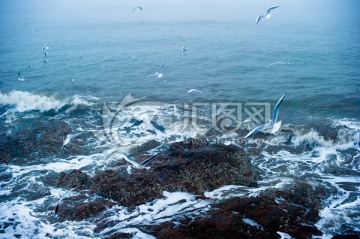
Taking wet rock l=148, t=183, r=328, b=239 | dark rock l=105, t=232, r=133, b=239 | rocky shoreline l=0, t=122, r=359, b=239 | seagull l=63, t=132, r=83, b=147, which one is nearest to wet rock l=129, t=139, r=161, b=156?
rocky shoreline l=0, t=122, r=359, b=239

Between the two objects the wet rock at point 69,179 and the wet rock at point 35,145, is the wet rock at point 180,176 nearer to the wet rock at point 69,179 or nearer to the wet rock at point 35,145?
the wet rock at point 69,179

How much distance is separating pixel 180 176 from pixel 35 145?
904 centimetres

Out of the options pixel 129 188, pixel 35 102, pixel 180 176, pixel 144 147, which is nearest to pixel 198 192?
pixel 180 176

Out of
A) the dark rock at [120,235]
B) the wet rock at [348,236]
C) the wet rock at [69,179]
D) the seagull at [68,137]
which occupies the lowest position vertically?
the dark rock at [120,235]

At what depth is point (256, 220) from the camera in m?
9.41

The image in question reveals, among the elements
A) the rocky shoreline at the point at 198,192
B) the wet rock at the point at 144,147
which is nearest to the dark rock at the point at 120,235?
the rocky shoreline at the point at 198,192

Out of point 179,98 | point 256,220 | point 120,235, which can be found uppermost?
point 179,98

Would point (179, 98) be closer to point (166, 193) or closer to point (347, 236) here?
point (166, 193)

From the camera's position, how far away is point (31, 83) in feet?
92.4

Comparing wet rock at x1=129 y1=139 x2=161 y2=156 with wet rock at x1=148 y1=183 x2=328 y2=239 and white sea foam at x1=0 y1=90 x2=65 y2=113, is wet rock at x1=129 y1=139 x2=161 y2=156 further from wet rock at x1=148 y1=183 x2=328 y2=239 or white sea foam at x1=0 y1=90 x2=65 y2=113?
white sea foam at x1=0 y1=90 x2=65 y2=113

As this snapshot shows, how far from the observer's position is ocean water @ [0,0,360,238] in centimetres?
1106

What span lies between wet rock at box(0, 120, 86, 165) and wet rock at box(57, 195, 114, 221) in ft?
14.8

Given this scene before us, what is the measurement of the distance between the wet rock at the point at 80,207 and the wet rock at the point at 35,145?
450 cm

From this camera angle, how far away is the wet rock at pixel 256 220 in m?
8.94
